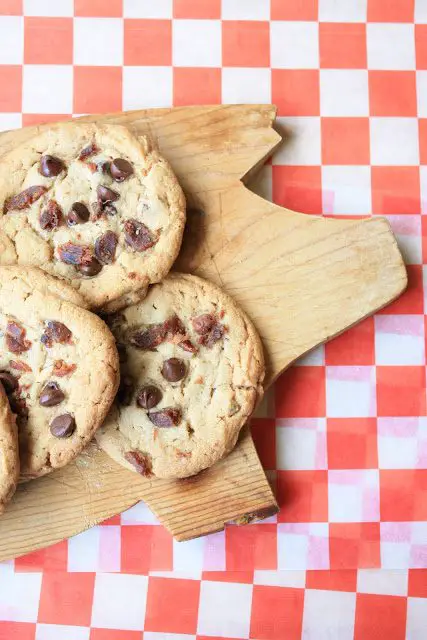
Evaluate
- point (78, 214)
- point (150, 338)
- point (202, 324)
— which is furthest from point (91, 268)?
point (202, 324)

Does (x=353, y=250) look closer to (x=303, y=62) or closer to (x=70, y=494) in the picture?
(x=303, y=62)

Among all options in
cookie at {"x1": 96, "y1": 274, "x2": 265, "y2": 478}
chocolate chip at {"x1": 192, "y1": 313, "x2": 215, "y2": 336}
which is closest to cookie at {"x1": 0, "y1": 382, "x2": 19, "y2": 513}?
cookie at {"x1": 96, "y1": 274, "x2": 265, "y2": 478}

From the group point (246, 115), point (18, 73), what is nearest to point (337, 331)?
point (246, 115)

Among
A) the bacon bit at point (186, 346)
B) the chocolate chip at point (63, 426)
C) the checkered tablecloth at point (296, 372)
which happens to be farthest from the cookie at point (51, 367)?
the checkered tablecloth at point (296, 372)

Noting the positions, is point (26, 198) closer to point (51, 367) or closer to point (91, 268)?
point (91, 268)

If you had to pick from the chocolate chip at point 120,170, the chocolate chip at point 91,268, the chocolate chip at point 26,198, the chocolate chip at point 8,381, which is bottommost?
the chocolate chip at point 8,381

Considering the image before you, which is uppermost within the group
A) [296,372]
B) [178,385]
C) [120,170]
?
[120,170]

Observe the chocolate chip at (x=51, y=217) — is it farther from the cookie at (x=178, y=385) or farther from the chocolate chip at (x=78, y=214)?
the cookie at (x=178, y=385)
